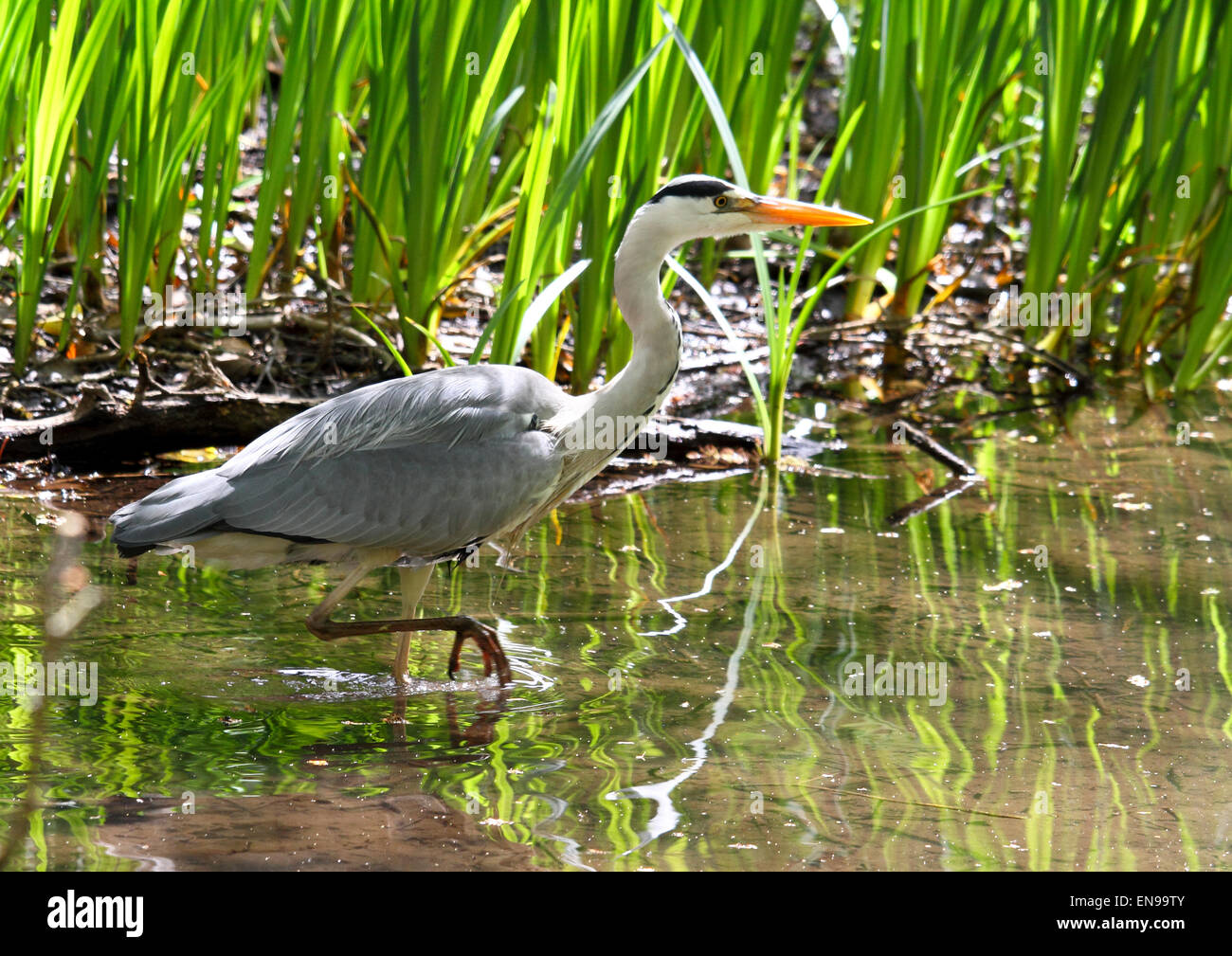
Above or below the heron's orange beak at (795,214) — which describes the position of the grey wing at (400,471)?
below

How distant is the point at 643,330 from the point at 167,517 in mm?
1484

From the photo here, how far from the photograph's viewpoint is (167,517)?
3732 mm

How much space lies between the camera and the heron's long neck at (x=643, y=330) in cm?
421

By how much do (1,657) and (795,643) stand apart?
7.24 feet

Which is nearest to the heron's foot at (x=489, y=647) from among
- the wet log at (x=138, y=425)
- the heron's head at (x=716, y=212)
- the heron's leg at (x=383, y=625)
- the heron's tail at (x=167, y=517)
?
the heron's leg at (x=383, y=625)

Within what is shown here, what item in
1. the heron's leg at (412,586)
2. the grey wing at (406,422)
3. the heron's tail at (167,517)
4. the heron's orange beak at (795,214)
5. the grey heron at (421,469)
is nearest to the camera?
the heron's tail at (167,517)

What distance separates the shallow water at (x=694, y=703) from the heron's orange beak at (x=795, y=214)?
117cm

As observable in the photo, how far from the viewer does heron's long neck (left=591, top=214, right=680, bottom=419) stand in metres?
4.21

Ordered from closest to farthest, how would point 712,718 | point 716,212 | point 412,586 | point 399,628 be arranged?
point 712,718 → point 399,628 → point 412,586 → point 716,212

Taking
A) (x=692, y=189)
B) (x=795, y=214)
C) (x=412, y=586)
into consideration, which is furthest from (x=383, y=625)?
(x=795, y=214)

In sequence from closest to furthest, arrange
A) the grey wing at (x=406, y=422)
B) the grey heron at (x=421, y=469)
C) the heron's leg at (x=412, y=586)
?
the grey heron at (x=421, y=469) → the grey wing at (x=406, y=422) → the heron's leg at (x=412, y=586)

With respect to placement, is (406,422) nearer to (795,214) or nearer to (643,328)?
(643,328)

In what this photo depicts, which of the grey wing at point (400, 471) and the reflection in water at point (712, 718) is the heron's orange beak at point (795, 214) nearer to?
the grey wing at point (400, 471)
